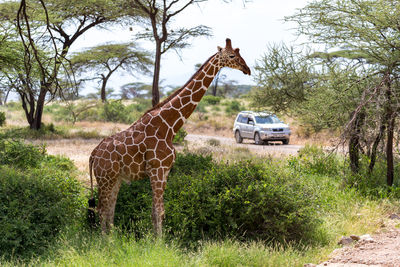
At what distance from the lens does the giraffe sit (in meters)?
5.64

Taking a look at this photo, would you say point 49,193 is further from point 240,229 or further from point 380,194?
point 380,194

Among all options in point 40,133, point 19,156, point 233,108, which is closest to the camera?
point 19,156

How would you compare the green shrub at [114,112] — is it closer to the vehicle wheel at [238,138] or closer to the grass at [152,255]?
the vehicle wheel at [238,138]

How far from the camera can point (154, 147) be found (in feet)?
18.5

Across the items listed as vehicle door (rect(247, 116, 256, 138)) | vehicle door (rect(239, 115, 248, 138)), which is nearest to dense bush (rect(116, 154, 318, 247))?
vehicle door (rect(247, 116, 256, 138))

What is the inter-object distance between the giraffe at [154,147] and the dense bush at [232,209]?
426 mm

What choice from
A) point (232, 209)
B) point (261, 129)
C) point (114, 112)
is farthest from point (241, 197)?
point (114, 112)

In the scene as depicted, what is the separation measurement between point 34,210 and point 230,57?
11.1ft

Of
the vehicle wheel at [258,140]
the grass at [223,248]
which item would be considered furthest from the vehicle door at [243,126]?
the grass at [223,248]

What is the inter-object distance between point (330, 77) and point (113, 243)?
6.96 meters

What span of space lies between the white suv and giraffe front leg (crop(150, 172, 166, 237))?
1364 centimetres

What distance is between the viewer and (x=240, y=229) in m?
6.20

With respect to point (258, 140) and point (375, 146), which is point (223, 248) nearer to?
point (375, 146)

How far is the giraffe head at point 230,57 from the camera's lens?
19.4ft
